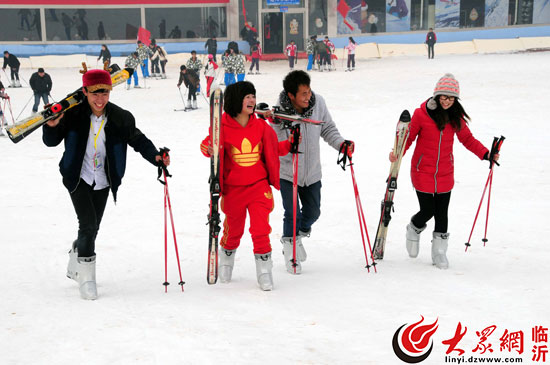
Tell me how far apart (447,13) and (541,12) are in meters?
5.36

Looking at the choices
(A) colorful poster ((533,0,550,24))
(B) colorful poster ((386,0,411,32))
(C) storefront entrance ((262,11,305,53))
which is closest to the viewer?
(C) storefront entrance ((262,11,305,53))

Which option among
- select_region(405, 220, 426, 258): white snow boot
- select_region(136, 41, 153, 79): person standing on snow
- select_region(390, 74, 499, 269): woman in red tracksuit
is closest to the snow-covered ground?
select_region(405, 220, 426, 258): white snow boot

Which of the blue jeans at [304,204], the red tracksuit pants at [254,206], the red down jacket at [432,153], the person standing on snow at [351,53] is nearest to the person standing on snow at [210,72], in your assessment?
the red tracksuit pants at [254,206]

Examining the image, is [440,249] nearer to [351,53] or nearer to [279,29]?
[351,53]

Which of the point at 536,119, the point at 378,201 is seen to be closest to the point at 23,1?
the point at 536,119

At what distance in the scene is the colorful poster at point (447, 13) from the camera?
3706cm

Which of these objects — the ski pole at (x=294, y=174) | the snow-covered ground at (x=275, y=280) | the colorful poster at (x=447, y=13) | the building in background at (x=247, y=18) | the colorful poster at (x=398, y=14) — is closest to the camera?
the snow-covered ground at (x=275, y=280)

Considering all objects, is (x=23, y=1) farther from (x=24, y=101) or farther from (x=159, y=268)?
(x=159, y=268)

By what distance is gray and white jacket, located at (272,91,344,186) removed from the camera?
5297 mm

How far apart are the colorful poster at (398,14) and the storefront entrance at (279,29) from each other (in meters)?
4.86

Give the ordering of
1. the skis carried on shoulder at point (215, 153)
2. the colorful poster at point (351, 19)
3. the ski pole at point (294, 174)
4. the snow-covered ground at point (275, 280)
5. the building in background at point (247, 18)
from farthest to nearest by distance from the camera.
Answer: the colorful poster at point (351, 19) → the building in background at point (247, 18) → the ski pole at point (294, 174) → the skis carried on shoulder at point (215, 153) → the snow-covered ground at point (275, 280)

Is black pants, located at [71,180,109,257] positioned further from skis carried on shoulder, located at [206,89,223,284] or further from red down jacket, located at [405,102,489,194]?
red down jacket, located at [405,102,489,194]

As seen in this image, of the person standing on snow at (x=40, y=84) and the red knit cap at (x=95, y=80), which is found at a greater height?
the red knit cap at (x=95, y=80)

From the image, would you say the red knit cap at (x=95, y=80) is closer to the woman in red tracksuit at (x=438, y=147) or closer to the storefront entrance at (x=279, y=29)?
the woman in red tracksuit at (x=438, y=147)
